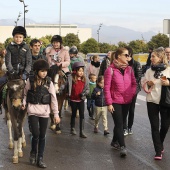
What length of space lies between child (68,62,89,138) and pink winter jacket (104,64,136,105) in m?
2.00

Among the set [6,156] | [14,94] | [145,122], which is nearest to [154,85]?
[14,94]

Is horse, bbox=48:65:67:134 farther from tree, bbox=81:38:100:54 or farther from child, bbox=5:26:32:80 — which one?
tree, bbox=81:38:100:54

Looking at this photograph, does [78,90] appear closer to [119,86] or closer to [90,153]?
[90,153]

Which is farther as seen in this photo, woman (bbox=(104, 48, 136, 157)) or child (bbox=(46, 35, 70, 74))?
child (bbox=(46, 35, 70, 74))

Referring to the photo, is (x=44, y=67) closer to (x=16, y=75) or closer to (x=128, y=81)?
(x=16, y=75)

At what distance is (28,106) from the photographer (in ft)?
23.0

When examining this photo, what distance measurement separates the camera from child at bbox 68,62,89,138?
384 inches

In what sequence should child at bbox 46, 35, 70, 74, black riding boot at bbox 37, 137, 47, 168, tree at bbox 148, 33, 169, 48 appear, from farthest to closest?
tree at bbox 148, 33, 169, 48
child at bbox 46, 35, 70, 74
black riding boot at bbox 37, 137, 47, 168

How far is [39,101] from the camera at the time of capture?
6961mm

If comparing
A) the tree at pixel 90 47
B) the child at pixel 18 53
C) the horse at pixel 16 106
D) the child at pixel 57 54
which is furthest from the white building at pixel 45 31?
the horse at pixel 16 106

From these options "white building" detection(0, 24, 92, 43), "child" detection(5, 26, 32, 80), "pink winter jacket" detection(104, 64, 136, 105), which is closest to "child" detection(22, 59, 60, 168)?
"pink winter jacket" detection(104, 64, 136, 105)

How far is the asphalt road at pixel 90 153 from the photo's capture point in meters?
7.21

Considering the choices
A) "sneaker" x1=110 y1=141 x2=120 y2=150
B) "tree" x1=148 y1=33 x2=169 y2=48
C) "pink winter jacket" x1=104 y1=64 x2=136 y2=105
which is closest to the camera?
"pink winter jacket" x1=104 y1=64 x2=136 y2=105

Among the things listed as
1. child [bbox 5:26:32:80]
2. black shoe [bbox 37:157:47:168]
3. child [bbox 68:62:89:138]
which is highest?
child [bbox 5:26:32:80]
